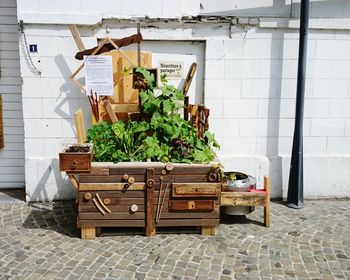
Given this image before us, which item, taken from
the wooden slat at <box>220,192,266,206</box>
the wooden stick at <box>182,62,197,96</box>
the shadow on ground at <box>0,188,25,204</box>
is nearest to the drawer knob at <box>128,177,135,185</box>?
the wooden slat at <box>220,192,266,206</box>

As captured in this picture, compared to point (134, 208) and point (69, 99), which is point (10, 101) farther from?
point (134, 208)

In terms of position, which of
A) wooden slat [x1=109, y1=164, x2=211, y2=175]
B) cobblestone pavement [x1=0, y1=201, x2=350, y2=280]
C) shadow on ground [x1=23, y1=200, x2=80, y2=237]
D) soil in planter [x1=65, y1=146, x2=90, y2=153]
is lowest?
cobblestone pavement [x1=0, y1=201, x2=350, y2=280]

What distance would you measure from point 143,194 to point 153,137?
2.34 feet

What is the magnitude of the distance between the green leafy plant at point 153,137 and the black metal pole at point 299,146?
1.55m

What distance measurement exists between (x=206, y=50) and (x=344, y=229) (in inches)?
122

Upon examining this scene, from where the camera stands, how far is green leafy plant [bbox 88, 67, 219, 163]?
4.78 meters

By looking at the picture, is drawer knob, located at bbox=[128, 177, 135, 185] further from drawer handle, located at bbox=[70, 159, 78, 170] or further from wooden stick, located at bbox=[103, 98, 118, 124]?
wooden stick, located at bbox=[103, 98, 118, 124]

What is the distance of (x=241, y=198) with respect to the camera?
498 cm

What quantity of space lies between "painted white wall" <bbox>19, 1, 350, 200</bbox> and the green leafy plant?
1077 millimetres

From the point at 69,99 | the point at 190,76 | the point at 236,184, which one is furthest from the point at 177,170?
the point at 69,99

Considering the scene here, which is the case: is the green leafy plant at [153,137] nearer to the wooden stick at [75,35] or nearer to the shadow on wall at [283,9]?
the wooden stick at [75,35]

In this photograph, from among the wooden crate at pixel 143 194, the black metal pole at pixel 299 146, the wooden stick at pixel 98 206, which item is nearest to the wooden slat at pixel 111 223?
the wooden crate at pixel 143 194

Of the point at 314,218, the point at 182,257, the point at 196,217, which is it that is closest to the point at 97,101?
the point at 196,217

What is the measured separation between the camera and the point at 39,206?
5.76m
